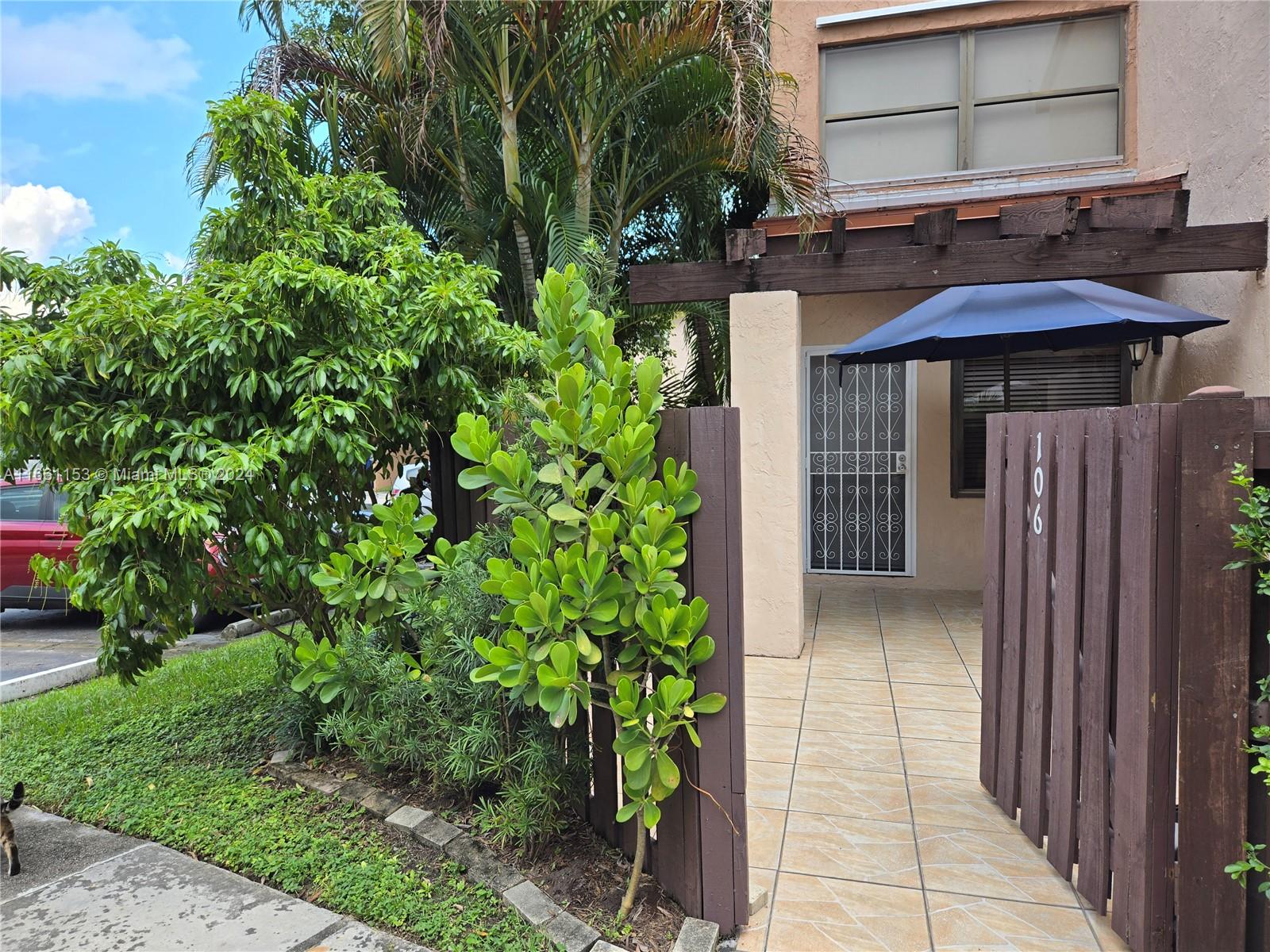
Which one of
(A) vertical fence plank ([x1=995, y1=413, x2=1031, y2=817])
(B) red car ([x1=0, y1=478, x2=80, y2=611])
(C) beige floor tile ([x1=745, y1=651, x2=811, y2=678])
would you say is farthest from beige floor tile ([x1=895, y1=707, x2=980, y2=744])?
(B) red car ([x1=0, y1=478, x2=80, y2=611])

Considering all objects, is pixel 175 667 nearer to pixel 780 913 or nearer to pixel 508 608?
pixel 508 608

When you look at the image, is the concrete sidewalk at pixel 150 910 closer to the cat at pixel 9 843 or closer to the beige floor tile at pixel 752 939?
the cat at pixel 9 843

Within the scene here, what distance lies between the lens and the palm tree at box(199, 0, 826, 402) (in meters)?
6.02

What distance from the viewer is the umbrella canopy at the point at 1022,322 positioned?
496cm

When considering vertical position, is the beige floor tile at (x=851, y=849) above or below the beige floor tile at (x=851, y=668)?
above

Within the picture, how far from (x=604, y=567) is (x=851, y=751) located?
7.70ft

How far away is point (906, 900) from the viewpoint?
8.56 ft

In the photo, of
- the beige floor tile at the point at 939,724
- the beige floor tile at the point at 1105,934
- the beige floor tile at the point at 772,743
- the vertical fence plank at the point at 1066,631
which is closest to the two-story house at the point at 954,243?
the beige floor tile at the point at 939,724

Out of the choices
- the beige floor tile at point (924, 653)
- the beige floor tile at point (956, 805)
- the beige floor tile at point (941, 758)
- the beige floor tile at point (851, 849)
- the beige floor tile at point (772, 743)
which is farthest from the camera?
the beige floor tile at point (924, 653)

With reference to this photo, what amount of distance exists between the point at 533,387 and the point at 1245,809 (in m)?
2.92

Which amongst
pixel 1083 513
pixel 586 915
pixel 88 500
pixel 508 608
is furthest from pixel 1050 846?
pixel 88 500

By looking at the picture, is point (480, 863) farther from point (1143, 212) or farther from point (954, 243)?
point (1143, 212)

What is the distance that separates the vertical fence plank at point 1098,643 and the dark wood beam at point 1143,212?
11.1ft

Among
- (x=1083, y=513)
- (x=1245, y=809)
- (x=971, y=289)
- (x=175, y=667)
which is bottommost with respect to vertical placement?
(x=175, y=667)
